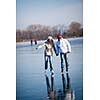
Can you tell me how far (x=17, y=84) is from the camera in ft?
Result: 5.70

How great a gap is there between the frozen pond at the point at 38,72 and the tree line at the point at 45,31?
4 cm

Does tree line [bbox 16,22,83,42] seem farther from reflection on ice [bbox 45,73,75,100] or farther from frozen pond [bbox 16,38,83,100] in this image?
reflection on ice [bbox 45,73,75,100]

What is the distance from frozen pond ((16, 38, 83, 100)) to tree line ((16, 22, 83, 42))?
4 centimetres

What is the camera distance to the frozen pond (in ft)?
5.72

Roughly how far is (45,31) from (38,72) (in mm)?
313

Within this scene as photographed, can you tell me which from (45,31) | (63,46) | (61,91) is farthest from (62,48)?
(61,91)

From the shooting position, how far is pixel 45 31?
177 centimetres

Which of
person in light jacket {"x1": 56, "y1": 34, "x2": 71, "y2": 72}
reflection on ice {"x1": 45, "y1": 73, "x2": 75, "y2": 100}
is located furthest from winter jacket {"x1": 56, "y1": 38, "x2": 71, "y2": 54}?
reflection on ice {"x1": 45, "y1": 73, "x2": 75, "y2": 100}

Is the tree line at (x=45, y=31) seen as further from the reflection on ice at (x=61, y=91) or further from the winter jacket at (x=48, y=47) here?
the reflection on ice at (x=61, y=91)

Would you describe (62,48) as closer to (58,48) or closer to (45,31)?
(58,48)

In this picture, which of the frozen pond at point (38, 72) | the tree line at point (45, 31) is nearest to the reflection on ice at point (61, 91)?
the frozen pond at point (38, 72)
